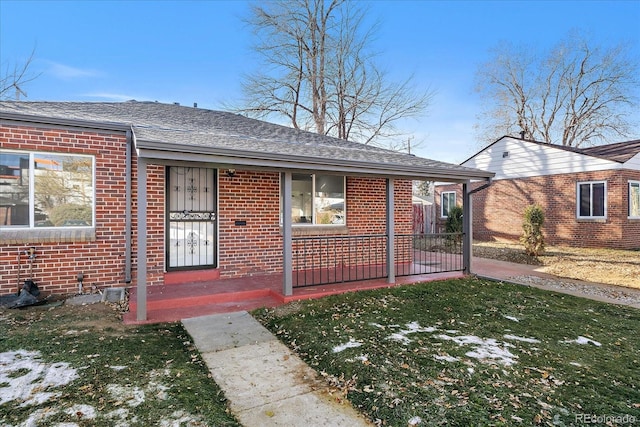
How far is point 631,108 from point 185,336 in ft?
104

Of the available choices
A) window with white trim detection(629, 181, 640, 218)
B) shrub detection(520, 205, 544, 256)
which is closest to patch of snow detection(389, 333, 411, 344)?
shrub detection(520, 205, 544, 256)

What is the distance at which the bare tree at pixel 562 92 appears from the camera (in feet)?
78.0

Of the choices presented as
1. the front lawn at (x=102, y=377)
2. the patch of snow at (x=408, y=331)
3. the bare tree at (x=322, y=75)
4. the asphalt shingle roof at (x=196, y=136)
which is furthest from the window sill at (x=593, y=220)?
the front lawn at (x=102, y=377)

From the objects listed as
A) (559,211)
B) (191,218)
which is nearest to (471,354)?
(191,218)

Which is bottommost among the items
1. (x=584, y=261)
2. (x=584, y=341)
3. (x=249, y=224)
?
(x=584, y=341)

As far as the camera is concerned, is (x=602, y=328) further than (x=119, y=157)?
No

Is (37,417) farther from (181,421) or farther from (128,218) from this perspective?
(128,218)

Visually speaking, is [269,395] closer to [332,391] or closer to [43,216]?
[332,391]

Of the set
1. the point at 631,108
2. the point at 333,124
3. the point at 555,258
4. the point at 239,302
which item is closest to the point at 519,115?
the point at 631,108

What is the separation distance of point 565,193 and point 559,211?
0.74m

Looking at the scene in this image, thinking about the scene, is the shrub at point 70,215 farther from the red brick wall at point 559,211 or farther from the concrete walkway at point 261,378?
the red brick wall at point 559,211

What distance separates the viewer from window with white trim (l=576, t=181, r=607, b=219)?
12.2m

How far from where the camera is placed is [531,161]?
14453mm

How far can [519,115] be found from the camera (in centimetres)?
2652
